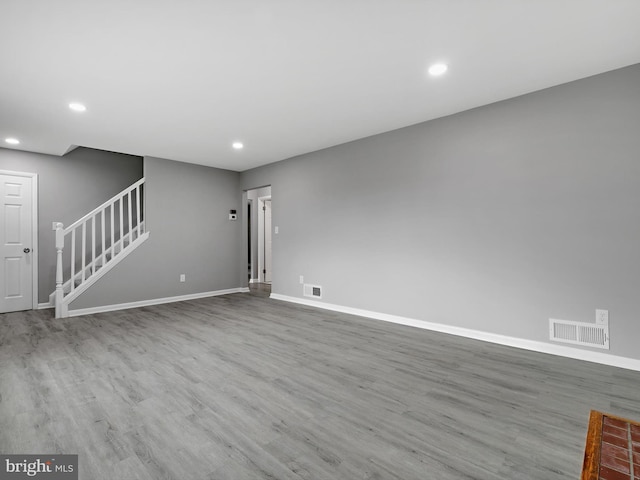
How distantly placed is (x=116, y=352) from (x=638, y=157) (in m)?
5.03

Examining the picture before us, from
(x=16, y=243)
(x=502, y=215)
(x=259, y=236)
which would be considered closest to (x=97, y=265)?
(x=16, y=243)

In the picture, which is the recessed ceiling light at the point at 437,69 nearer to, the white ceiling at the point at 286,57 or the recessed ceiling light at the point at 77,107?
the white ceiling at the point at 286,57

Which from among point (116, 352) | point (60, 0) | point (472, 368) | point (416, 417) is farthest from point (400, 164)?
point (116, 352)

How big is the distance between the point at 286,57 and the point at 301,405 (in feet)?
8.56

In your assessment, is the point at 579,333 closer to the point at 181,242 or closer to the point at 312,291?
the point at 312,291

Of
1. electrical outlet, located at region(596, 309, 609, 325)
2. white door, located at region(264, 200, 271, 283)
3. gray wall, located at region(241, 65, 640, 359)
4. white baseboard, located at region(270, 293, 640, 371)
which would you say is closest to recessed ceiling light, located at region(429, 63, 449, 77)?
gray wall, located at region(241, 65, 640, 359)

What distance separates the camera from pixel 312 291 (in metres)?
5.33

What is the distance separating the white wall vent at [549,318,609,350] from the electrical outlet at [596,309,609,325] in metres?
0.03

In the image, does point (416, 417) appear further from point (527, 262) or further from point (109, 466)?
point (527, 262)

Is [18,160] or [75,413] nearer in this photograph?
[75,413]

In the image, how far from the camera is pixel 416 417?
192 centimetres

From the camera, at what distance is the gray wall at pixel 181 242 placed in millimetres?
5254

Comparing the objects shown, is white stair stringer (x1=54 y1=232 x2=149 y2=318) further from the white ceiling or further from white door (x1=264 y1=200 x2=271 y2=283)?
white door (x1=264 y1=200 x2=271 y2=283)

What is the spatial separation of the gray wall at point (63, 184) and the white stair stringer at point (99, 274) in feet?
2.97
